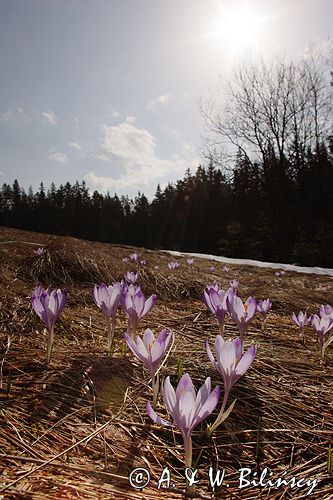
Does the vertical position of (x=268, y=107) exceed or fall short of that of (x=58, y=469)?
it exceeds it

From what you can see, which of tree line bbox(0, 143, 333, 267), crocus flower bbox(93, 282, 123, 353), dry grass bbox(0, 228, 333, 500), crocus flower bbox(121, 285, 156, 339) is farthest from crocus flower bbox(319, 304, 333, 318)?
tree line bbox(0, 143, 333, 267)

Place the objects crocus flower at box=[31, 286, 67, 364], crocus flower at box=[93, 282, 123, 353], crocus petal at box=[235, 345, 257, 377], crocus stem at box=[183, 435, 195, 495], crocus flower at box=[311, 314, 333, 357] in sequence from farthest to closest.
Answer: crocus flower at box=[311, 314, 333, 357]
crocus flower at box=[93, 282, 123, 353]
crocus flower at box=[31, 286, 67, 364]
crocus petal at box=[235, 345, 257, 377]
crocus stem at box=[183, 435, 195, 495]

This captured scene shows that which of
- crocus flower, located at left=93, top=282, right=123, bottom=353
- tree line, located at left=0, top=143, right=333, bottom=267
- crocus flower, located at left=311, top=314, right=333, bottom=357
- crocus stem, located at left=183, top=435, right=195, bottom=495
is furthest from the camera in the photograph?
tree line, located at left=0, top=143, right=333, bottom=267

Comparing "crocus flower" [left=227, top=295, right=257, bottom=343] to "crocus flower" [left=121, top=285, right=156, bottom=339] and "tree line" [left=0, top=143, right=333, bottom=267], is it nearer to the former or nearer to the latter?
"crocus flower" [left=121, top=285, right=156, bottom=339]

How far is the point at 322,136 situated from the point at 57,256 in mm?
19497

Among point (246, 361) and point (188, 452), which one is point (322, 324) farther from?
point (188, 452)

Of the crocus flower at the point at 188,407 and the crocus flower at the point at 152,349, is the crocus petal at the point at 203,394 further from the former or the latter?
the crocus flower at the point at 152,349

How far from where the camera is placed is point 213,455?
77 centimetres

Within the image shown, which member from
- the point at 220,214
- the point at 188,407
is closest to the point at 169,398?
the point at 188,407

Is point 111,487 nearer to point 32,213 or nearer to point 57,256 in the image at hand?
point 57,256

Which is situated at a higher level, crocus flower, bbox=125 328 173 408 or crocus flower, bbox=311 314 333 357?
crocus flower, bbox=125 328 173 408

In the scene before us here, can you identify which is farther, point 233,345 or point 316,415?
point 316,415

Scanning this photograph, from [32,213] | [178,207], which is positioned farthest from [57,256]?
[32,213]

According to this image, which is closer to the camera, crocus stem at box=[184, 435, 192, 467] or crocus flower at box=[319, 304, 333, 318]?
crocus stem at box=[184, 435, 192, 467]
